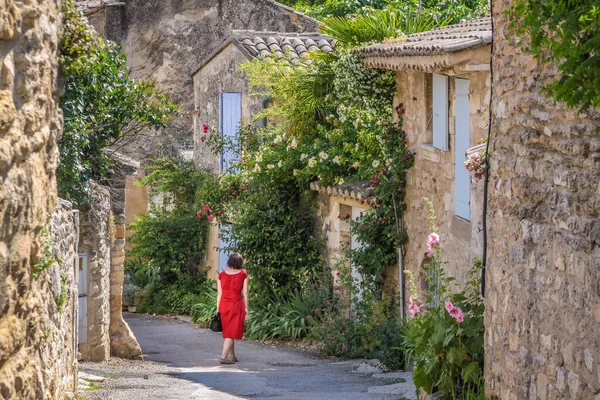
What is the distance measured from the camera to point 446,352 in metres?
7.26

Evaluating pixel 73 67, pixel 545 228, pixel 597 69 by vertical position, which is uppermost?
pixel 73 67

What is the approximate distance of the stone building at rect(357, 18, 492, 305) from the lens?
10.4m

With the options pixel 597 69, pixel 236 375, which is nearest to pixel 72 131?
pixel 236 375

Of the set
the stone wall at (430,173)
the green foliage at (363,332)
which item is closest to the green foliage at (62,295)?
the stone wall at (430,173)

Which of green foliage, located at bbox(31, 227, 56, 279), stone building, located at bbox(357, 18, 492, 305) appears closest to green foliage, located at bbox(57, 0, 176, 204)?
stone building, located at bbox(357, 18, 492, 305)

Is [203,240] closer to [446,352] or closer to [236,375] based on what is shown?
[236,375]

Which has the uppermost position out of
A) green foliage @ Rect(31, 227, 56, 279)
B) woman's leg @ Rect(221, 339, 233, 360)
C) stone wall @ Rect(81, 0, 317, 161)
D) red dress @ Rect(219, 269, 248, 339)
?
stone wall @ Rect(81, 0, 317, 161)

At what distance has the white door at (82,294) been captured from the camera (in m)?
12.0

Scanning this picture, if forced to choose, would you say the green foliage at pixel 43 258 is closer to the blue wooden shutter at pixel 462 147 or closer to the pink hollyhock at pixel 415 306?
the pink hollyhock at pixel 415 306

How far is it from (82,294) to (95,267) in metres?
0.39

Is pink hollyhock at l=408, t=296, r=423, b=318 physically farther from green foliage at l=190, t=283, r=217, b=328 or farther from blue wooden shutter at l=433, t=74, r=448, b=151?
green foliage at l=190, t=283, r=217, b=328

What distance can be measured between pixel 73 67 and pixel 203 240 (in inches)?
440

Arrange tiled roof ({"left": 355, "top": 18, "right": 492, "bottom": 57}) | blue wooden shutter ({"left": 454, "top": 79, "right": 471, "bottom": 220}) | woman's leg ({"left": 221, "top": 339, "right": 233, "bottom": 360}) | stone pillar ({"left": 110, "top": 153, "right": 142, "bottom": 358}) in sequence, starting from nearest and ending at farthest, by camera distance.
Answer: tiled roof ({"left": 355, "top": 18, "right": 492, "bottom": 57}) → blue wooden shutter ({"left": 454, "top": 79, "right": 471, "bottom": 220}) → woman's leg ({"left": 221, "top": 339, "right": 233, "bottom": 360}) → stone pillar ({"left": 110, "top": 153, "right": 142, "bottom": 358})

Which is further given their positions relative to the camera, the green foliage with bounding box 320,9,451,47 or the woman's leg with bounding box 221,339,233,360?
the green foliage with bounding box 320,9,451,47
